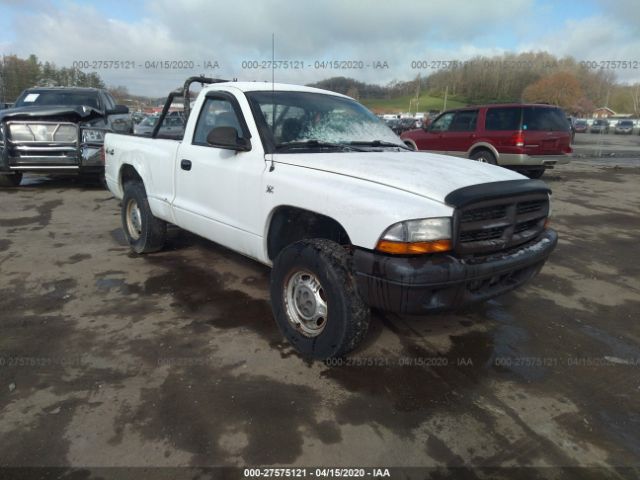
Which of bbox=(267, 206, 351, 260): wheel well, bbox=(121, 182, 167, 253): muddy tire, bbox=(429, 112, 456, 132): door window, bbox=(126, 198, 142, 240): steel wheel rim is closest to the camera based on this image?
bbox=(267, 206, 351, 260): wheel well

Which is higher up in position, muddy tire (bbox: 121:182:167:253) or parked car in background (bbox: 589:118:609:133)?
parked car in background (bbox: 589:118:609:133)

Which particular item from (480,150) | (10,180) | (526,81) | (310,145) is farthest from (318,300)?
(526,81)

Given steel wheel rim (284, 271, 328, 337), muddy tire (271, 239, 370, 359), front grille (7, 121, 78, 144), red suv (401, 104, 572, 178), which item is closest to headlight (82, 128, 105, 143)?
front grille (7, 121, 78, 144)

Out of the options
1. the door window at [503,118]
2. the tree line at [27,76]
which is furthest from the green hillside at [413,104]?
the door window at [503,118]

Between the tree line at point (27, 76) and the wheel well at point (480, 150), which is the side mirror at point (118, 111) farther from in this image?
the tree line at point (27, 76)

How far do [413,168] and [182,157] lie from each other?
2.26 m

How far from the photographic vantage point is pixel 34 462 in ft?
7.34

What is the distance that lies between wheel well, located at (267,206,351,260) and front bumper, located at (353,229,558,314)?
66 cm

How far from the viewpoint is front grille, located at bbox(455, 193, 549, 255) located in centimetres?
276

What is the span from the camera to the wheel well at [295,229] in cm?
338

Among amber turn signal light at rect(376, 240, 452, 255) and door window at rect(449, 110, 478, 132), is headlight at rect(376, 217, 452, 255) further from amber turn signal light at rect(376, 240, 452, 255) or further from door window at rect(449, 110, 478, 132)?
door window at rect(449, 110, 478, 132)

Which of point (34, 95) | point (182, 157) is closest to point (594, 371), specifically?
point (182, 157)

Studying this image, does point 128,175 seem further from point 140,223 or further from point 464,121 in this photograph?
point 464,121

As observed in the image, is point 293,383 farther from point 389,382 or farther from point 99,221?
point 99,221
